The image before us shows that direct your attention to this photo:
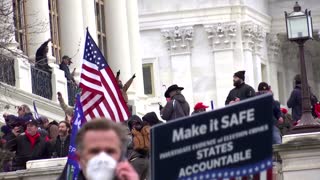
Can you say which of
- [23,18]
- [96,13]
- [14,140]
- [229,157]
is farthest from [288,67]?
[229,157]

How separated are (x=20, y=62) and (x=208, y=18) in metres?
28.1

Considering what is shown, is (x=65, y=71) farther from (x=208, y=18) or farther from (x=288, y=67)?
(x=288, y=67)

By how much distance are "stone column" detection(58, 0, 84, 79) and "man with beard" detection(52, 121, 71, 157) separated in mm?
16917

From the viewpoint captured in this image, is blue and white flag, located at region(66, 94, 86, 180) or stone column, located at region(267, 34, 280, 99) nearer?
blue and white flag, located at region(66, 94, 86, 180)

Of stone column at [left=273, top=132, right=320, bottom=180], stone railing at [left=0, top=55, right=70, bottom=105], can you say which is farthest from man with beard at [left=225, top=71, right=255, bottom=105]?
stone railing at [left=0, top=55, right=70, bottom=105]

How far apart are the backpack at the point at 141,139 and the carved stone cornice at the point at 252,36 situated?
1571 inches

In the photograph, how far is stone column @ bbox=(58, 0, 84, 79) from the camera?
131 feet

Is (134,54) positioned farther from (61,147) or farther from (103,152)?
(103,152)

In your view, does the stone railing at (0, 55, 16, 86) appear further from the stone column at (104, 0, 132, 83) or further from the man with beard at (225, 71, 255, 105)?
the stone column at (104, 0, 132, 83)

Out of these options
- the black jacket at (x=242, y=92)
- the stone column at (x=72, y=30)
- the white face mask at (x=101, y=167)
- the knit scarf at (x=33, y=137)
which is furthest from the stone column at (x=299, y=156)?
the stone column at (x=72, y=30)

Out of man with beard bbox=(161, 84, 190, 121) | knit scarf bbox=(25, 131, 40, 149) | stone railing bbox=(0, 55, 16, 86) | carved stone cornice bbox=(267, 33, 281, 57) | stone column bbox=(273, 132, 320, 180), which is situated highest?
carved stone cornice bbox=(267, 33, 281, 57)

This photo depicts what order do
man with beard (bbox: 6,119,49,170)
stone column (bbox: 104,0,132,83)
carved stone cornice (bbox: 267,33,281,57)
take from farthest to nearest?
1. carved stone cornice (bbox: 267,33,281,57)
2. stone column (bbox: 104,0,132,83)
3. man with beard (bbox: 6,119,49,170)

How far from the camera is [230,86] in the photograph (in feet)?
199

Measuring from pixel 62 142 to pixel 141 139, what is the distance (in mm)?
1894
